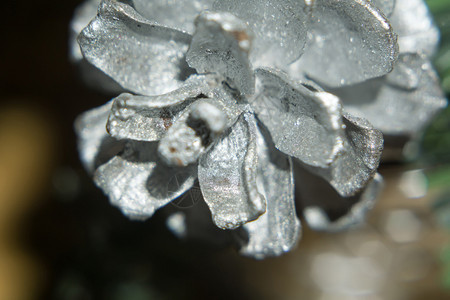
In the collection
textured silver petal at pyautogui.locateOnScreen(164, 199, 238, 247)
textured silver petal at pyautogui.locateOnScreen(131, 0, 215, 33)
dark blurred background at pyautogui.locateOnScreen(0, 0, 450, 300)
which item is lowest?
dark blurred background at pyautogui.locateOnScreen(0, 0, 450, 300)

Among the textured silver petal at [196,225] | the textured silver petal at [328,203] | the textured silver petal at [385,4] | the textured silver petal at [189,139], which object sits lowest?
the textured silver petal at [196,225]

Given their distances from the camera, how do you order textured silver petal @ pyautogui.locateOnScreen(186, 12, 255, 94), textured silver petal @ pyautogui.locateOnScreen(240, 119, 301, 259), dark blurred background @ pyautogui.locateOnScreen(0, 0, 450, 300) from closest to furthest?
textured silver petal @ pyautogui.locateOnScreen(186, 12, 255, 94)
textured silver petal @ pyautogui.locateOnScreen(240, 119, 301, 259)
dark blurred background @ pyautogui.locateOnScreen(0, 0, 450, 300)

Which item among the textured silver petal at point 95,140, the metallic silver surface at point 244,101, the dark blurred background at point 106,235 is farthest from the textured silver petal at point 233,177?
the dark blurred background at point 106,235

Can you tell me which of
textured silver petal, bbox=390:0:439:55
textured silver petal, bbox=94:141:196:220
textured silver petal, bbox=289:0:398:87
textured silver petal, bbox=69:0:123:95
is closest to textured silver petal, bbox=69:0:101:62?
textured silver petal, bbox=69:0:123:95

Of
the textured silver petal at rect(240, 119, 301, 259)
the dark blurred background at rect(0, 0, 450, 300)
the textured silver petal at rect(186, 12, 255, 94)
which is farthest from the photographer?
the dark blurred background at rect(0, 0, 450, 300)

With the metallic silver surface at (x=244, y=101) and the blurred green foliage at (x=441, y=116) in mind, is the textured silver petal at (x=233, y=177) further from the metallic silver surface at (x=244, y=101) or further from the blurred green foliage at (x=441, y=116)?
the blurred green foliage at (x=441, y=116)

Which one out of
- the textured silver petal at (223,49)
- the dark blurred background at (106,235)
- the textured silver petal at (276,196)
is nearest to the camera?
the textured silver petal at (223,49)

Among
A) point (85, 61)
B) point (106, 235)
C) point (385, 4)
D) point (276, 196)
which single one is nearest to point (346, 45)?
point (385, 4)

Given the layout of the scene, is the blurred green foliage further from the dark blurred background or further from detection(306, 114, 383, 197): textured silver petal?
detection(306, 114, 383, 197): textured silver petal
